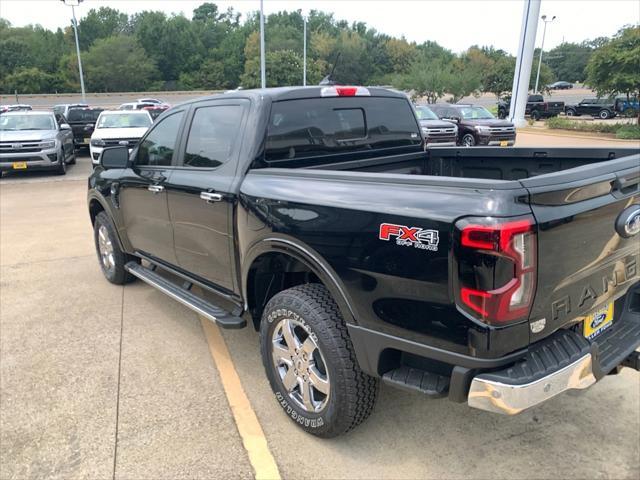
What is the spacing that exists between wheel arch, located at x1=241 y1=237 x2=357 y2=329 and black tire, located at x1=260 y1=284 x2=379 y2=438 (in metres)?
0.11

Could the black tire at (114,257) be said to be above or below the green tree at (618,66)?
below

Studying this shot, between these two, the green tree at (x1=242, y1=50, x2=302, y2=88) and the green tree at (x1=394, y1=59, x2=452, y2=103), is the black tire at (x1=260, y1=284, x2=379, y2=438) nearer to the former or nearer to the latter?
the green tree at (x1=394, y1=59, x2=452, y2=103)

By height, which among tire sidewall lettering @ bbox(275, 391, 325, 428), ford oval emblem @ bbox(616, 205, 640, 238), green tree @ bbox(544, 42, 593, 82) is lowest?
tire sidewall lettering @ bbox(275, 391, 325, 428)

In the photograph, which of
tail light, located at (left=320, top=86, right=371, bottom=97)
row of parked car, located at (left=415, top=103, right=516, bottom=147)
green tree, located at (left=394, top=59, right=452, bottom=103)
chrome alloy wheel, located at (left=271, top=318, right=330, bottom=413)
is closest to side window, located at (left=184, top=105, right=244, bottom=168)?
tail light, located at (left=320, top=86, right=371, bottom=97)

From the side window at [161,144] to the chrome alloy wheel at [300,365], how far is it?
6.17ft

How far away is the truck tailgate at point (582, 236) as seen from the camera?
210 centimetres

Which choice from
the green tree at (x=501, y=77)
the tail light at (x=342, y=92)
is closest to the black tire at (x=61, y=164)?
the tail light at (x=342, y=92)

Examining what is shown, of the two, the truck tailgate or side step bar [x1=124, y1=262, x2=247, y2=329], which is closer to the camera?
the truck tailgate

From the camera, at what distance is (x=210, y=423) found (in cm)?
311

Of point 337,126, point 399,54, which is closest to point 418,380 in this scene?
point 337,126

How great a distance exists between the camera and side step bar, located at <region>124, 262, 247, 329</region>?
3402 millimetres

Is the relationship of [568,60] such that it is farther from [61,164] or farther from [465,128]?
[61,164]

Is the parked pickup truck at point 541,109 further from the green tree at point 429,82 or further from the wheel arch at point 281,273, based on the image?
the wheel arch at point 281,273

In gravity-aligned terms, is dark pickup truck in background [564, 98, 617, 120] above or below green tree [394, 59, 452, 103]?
below
